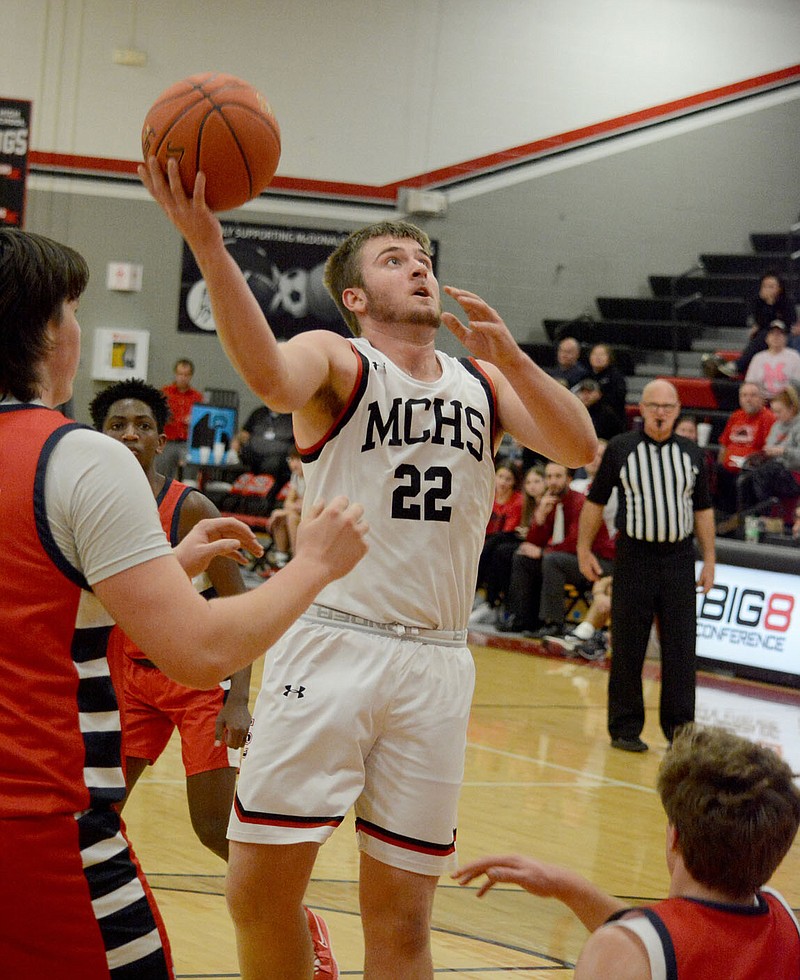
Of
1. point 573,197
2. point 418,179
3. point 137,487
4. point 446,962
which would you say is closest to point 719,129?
point 573,197

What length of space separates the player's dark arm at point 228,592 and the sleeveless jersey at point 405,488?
0.87 meters

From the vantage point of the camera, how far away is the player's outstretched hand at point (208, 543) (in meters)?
2.24

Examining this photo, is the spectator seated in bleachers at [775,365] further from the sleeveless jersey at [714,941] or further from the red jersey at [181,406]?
the sleeveless jersey at [714,941]

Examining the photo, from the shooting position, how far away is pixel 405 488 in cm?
297

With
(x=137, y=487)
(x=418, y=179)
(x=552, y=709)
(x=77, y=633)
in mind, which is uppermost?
(x=418, y=179)

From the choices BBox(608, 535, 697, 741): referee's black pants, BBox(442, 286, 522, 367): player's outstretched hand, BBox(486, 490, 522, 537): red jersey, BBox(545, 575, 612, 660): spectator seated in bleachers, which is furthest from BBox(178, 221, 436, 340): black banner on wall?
BBox(442, 286, 522, 367): player's outstretched hand

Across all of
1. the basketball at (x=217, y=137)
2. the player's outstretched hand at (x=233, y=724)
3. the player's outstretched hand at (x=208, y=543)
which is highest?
the basketball at (x=217, y=137)

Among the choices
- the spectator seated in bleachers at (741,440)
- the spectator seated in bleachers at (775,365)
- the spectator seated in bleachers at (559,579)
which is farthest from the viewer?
the spectator seated in bleachers at (775,365)

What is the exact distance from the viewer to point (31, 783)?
71.3 inches

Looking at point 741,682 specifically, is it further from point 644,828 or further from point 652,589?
point 644,828

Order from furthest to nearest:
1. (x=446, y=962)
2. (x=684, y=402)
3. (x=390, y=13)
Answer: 1. (x=390, y=13)
2. (x=684, y=402)
3. (x=446, y=962)

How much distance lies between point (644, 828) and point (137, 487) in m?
4.63

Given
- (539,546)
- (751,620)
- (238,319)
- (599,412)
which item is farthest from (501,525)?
(238,319)

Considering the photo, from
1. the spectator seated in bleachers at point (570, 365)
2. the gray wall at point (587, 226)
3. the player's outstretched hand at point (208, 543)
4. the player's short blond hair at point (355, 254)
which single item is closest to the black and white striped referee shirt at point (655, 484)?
the player's short blond hair at point (355, 254)
